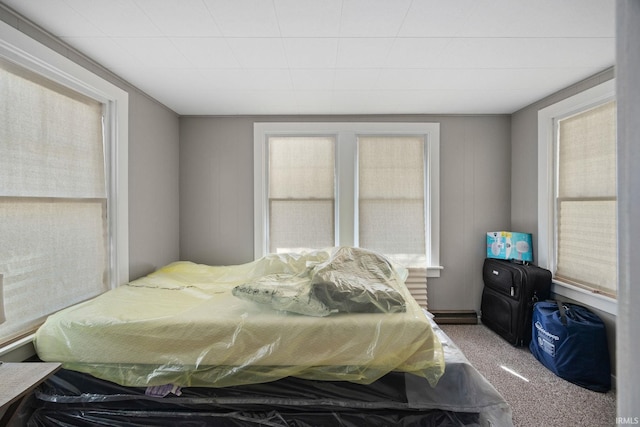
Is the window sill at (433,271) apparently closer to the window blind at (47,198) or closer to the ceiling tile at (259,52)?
the ceiling tile at (259,52)

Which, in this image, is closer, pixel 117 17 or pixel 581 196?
pixel 117 17

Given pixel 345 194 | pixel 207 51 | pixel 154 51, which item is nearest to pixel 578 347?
pixel 345 194

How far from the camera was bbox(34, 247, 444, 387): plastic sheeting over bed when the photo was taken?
4.92 ft

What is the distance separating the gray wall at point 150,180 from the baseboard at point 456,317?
295 cm

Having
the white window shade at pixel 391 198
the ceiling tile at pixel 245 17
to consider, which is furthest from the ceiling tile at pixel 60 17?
the white window shade at pixel 391 198

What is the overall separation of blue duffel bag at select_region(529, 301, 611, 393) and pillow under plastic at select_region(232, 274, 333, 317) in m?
1.88

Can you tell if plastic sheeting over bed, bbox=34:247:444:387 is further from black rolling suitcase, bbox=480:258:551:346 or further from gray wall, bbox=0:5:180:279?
black rolling suitcase, bbox=480:258:551:346

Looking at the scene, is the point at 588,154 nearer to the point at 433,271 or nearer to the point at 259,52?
the point at 433,271

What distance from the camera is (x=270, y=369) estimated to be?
1518 millimetres

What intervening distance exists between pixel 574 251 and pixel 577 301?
421 millimetres

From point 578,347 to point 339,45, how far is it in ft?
8.91

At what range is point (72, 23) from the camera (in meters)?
1.61

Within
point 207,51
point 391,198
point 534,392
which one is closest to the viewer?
point 207,51

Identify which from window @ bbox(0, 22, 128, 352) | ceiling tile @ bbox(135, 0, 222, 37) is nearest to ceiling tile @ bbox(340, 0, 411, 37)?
ceiling tile @ bbox(135, 0, 222, 37)
